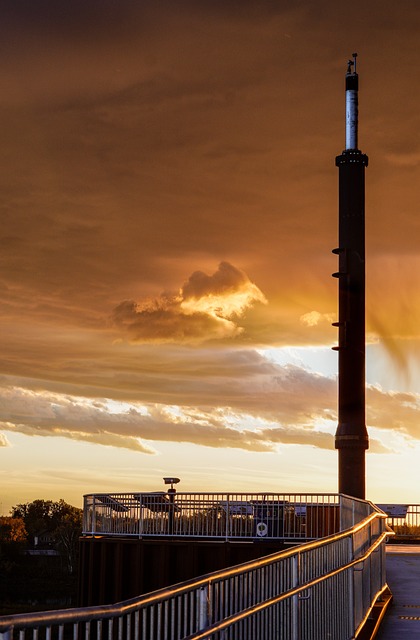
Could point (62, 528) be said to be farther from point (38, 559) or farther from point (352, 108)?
point (352, 108)

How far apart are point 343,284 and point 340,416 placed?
23.1 feet

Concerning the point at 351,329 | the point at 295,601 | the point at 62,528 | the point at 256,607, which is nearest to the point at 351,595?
the point at 295,601

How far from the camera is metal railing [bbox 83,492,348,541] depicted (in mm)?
31203

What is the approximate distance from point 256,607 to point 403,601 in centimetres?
1233

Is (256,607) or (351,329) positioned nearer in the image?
(256,607)

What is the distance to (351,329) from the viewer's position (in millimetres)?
49844

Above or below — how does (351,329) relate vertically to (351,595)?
above

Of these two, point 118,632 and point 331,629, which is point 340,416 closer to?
point 331,629

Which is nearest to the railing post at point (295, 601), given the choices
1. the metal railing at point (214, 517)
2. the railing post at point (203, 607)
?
the railing post at point (203, 607)

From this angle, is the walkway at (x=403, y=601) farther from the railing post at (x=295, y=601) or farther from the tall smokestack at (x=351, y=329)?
the tall smokestack at (x=351, y=329)

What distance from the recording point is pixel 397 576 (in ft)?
85.6

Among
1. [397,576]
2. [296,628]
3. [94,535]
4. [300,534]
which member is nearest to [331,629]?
[296,628]

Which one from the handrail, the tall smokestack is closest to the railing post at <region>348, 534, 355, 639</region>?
the handrail

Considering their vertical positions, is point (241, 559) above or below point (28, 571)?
above
